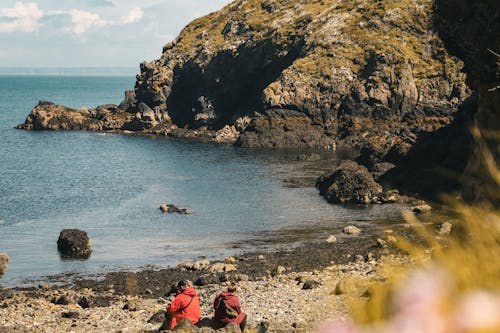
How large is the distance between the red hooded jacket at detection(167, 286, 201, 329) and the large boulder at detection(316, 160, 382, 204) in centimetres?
3811

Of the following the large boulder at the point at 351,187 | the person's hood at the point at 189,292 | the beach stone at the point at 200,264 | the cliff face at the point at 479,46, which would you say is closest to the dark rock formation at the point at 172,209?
the large boulder at the point at 351,187

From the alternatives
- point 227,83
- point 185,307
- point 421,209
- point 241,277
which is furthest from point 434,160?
point 227,83

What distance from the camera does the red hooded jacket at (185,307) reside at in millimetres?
18766

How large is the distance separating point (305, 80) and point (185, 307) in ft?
294

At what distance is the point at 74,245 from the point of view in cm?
4125

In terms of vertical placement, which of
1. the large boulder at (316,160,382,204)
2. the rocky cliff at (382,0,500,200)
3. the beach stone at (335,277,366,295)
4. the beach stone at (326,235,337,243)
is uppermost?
the rocky cliff at (382,0,500,200)

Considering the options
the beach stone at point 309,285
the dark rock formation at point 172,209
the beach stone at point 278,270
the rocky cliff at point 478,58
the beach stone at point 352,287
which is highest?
the rocky cliff at point 478,58

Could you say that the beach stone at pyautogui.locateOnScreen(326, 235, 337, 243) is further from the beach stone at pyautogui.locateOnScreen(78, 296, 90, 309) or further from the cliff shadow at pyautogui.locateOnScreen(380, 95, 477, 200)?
the beach stone at pyautogui.locateOnScreen(78, 296, 90, 309)

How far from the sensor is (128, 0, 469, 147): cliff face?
324 feet

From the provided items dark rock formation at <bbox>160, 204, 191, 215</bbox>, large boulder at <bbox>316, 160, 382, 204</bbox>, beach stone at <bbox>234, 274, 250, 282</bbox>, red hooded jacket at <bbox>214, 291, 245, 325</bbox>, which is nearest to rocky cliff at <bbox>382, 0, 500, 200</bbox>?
red hooded jacket at <bbox>214, 291, 245, 325</bbox>

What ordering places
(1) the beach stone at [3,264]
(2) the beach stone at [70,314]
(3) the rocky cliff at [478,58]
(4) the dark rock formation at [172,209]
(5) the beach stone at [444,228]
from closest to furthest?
(3) the rocky cliff at [478,58] → (2) the beach stone at [70,314] → (1) the beach stone at [3,264] → (5) the beach stone at [444,228] → (4) the dark rock formation at [172,209]

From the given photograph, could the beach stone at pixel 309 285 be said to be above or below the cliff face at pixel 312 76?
below

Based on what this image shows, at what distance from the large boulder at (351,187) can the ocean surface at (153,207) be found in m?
1.60

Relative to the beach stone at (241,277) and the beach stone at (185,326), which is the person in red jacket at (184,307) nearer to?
the beach stone at (185,326)
